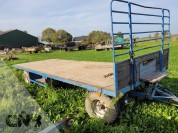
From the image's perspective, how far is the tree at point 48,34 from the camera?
5262cm

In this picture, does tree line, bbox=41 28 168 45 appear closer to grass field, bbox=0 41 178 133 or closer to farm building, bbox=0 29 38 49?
farm building, bbox=0 29 38 49

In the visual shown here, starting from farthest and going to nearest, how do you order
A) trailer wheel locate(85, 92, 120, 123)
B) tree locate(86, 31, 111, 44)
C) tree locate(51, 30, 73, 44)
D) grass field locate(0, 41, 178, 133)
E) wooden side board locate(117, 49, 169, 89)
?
tree locate(51, 30, 73, 44) → tree locate(86, 31, 111, 44) → trailer wheel locate(85, 92, 120, 123) → grass field locate(0, 41, 178, 133) → wooden side board locate(117, 49, 169, 89)

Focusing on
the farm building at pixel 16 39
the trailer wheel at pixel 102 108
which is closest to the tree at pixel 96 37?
the farm building at pixel 16 39

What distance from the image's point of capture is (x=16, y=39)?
41.3m

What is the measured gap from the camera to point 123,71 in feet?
13.3

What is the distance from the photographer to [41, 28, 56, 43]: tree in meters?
52.6

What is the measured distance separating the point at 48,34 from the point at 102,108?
50815mm

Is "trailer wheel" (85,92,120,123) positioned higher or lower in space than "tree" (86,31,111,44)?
lower

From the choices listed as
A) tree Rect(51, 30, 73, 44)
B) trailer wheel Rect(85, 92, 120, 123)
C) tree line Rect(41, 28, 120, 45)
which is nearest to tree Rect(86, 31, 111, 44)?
tree line Rect(41, 28, 120, 45)

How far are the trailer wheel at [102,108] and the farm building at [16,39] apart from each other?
37.0 meters

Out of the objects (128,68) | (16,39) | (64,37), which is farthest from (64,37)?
(128,68)

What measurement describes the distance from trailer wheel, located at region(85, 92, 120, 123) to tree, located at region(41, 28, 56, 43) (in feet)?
161

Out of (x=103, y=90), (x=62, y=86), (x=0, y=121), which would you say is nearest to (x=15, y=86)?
(x=62, y=86)

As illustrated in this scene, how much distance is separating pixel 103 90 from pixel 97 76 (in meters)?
1.19
